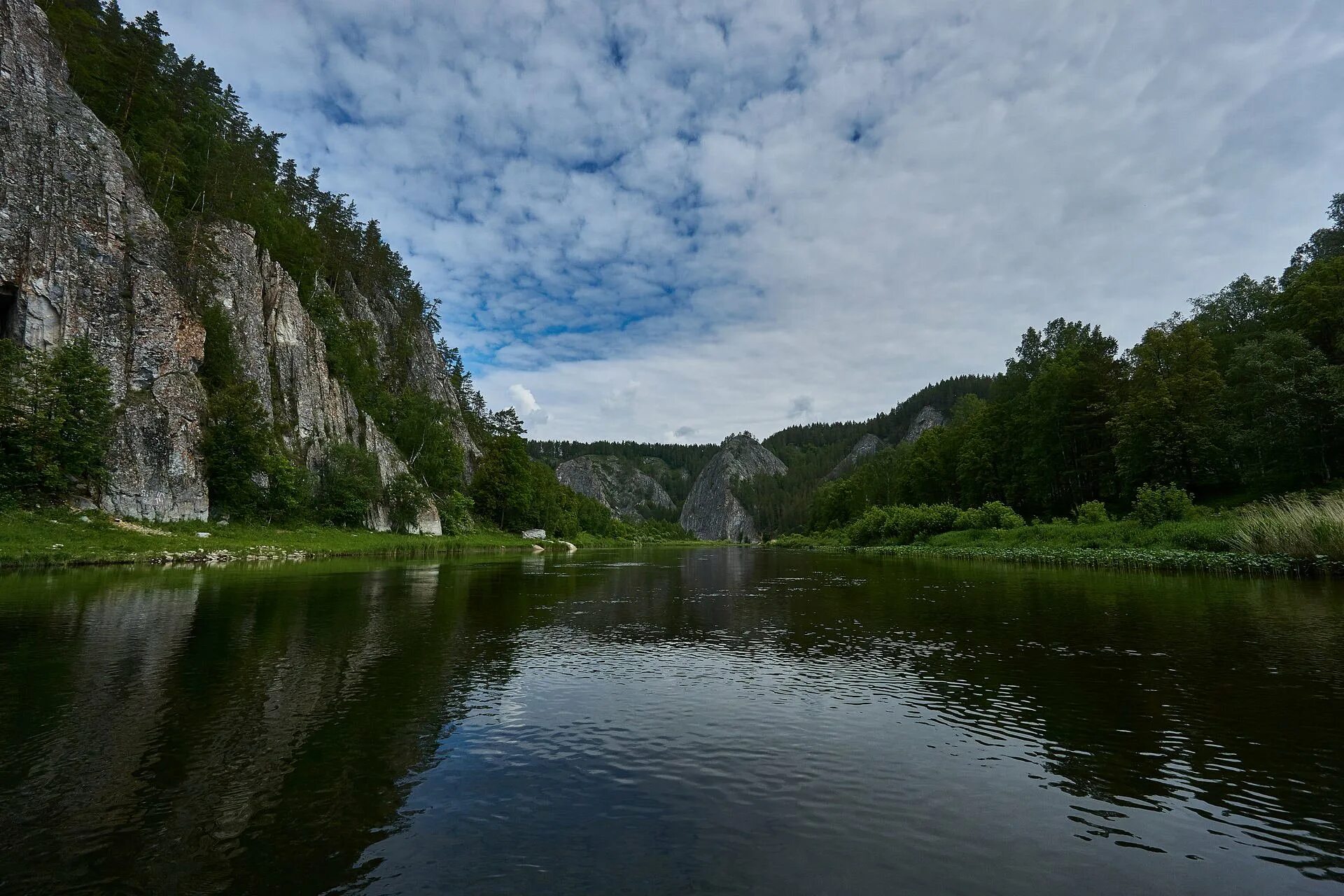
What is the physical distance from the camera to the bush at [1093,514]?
53.0 meters

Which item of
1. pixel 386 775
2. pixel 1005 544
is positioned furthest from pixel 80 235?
pixel 1005 544

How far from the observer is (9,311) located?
4641 cm

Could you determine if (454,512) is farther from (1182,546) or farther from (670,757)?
(670,757)

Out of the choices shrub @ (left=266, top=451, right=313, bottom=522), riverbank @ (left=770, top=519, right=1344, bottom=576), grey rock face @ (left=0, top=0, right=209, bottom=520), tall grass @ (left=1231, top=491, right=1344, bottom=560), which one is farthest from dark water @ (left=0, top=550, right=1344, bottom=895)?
shrub @ (left=266, top=451, right=313, bottom=522)

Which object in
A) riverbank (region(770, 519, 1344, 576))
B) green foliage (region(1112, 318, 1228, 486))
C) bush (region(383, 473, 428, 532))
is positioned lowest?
riverbank (region(770, 519, 1344, 576))

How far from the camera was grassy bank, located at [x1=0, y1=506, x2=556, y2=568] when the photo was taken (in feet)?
114

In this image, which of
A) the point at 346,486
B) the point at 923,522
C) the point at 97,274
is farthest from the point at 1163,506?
the point at 97,274

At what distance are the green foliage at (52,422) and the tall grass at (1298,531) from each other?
7253cm

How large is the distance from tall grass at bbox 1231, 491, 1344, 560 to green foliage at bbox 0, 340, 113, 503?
238 ft

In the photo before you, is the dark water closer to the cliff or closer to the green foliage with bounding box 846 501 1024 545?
the cliff

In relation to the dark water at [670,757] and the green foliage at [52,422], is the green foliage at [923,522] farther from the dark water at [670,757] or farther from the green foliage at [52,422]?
the green foliage at [52,422]

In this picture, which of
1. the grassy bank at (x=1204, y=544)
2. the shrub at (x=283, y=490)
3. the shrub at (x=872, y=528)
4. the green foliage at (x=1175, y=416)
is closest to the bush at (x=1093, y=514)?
the grassy bank at (x=1204, y=544)

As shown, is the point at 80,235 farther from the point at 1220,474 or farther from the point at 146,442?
the point at 1220,474

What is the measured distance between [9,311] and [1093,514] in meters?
89.2
